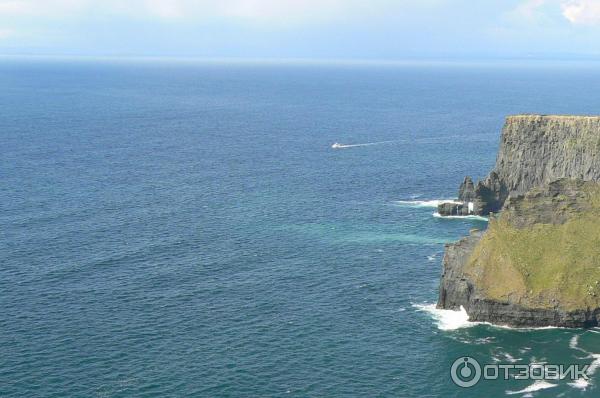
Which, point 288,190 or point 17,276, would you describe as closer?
point 17,276

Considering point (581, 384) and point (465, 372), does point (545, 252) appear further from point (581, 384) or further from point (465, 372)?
point (465, 372)

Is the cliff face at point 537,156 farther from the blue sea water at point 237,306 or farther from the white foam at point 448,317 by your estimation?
the white foam at point 448,317

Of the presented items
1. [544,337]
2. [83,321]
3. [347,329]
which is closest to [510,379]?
[544,337]

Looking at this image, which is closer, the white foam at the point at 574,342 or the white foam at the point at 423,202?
the white foam at the point at 574,342

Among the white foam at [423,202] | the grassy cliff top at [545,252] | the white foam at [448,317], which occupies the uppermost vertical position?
the grassy cliff top at [545,252]

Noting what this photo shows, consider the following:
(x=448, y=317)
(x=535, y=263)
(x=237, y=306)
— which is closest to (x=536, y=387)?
(x=448, y=317)

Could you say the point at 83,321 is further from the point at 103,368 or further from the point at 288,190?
the point at 288,190

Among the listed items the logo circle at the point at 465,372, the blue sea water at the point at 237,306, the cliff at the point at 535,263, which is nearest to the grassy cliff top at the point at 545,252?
the cliff at the point at 535,263
